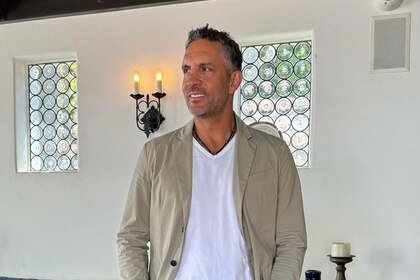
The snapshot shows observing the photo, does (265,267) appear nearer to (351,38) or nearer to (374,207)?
(374,207)

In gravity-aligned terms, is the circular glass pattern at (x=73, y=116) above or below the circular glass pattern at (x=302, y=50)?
below

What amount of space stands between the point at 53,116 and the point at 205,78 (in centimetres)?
311

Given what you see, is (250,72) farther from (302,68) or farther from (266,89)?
(302,68)

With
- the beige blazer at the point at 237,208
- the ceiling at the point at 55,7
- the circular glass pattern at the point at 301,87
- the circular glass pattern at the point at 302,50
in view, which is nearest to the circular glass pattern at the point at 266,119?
the circular glass pattern at the point at 301,87

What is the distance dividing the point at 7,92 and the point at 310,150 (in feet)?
8.72

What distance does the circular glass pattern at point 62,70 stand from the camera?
12.8 ft

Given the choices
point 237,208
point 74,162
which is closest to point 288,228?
point 237,208

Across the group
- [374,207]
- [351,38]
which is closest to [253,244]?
[374,207]

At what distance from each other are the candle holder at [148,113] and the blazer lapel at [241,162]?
2158 millimetres

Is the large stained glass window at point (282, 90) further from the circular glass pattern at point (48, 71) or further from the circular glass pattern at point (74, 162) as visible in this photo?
the circular glass pattern at point (48, 71)

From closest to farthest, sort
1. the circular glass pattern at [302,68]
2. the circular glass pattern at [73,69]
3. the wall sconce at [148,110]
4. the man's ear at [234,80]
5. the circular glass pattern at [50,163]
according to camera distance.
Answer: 1. the man's ear at [234,80]
2. the circular glass pattern at [302,68]
3. the wall sconce at [148,110]
4. the circular glass pattern at [73,69]
5. the circular glass pattern at [50,163]

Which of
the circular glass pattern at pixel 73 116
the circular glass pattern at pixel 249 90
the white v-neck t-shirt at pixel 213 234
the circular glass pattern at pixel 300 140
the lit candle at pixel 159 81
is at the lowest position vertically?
the white v-neck t-shirt at pixel 213 234

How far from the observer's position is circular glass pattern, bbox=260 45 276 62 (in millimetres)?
3287

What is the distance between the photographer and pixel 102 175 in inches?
142
